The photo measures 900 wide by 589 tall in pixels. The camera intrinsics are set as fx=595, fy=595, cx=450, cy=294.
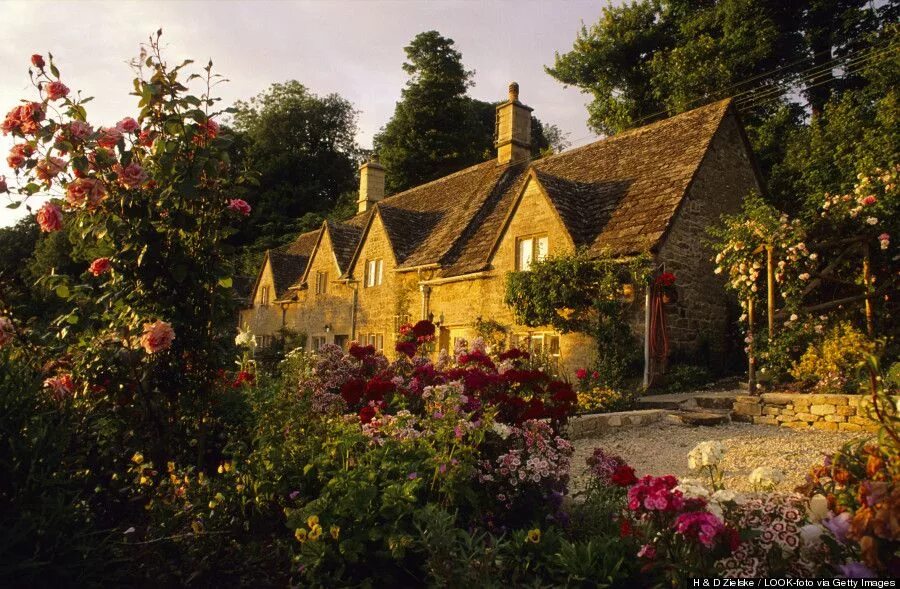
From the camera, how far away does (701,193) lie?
47.8 ft

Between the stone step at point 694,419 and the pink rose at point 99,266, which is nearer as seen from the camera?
the pink rose at point 99,266

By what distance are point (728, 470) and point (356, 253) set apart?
1743cm

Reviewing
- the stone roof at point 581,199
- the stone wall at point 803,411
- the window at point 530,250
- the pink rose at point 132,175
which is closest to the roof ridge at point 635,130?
the stone roof at point 581,199

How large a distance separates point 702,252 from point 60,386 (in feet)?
44.8

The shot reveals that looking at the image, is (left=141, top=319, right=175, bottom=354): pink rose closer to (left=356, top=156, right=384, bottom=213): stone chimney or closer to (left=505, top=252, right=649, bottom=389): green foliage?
(left=505, top=252, right=649, bottom=389): green foliage

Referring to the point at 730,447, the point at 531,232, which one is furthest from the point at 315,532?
the point at 531,232

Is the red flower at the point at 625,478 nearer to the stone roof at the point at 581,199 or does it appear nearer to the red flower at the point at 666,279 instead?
the red flower at the point at 666,279

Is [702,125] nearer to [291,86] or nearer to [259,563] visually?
[259,563]

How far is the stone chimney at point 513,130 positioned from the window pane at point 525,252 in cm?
702

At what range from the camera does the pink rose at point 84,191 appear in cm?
432

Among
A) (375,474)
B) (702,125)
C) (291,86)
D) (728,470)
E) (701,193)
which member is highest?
(291,86)

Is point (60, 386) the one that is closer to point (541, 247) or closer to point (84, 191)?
point (84, 191)

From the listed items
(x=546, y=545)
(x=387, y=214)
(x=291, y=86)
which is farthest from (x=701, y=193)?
(x=291, y=86)

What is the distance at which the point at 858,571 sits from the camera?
2.55 metres
